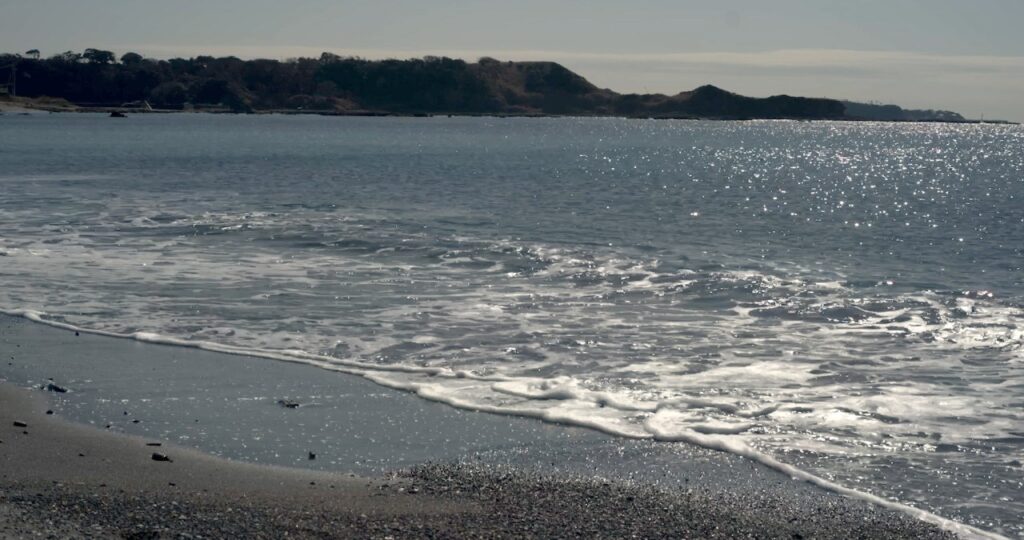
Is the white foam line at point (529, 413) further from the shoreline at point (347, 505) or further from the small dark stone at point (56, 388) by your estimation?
the small dark stone at point (56, 388)

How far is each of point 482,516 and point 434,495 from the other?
621 millimetres

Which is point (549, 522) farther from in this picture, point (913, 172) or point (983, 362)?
point (913, 172)

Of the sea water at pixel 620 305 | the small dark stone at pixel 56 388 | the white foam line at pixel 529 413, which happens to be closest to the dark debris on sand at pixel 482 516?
the white foam line at pixel 529 413

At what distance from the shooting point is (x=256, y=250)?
23.9 meters

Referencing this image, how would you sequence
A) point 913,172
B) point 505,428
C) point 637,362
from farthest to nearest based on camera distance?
point 913,172
point 637,362
point 505,428

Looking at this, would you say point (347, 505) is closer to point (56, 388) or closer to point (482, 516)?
point (482, 516)

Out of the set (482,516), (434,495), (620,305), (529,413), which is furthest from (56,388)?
(620,305)

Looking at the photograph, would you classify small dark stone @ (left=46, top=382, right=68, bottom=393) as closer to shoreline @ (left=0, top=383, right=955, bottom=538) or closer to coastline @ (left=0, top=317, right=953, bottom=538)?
coastline @ (left=0, top=317, right=953, bottom=538)

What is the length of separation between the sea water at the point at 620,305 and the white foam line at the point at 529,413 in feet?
0.15

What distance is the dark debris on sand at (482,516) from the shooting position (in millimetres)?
7242

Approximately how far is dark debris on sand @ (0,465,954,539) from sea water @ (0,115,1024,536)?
1.04m

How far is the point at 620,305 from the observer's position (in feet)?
57.5

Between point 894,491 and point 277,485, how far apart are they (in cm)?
477

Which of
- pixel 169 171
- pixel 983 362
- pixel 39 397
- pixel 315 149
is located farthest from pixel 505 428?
pixel 315 149
